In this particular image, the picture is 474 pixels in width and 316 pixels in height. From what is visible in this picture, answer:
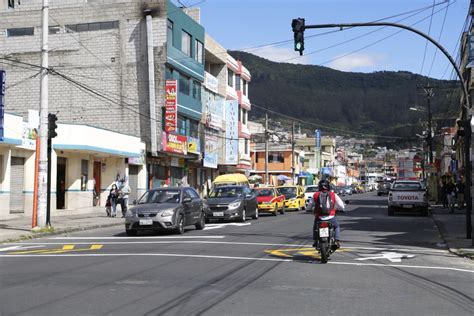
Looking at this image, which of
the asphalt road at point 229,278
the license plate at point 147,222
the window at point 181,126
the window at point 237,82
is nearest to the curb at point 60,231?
the asphalt road at point 229,278

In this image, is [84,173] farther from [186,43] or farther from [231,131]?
[231,131]

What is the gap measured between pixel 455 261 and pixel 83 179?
25041 mm

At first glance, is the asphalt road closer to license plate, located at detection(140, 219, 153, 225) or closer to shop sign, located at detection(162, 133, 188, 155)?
license plate, located at detection(140, 219, 153, 225)

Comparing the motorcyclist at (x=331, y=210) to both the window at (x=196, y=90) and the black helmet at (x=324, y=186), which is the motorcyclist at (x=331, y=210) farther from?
the window at (x=196, y=90)

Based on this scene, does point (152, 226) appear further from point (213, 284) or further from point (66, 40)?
point (66, 40)

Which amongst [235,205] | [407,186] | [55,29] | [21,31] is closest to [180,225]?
[235,205]

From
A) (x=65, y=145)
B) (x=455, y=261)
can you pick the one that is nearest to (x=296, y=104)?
(x=65, y=145)

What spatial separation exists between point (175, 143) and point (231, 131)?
49.6 ft

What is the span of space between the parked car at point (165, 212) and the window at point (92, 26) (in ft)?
80.3

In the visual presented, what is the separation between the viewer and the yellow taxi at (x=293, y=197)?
3600 centimetres

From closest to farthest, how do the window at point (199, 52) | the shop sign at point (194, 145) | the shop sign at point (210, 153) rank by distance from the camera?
the shop sign at point (194, 145) → the window at point (199, 52) → the shop sign at point (210, 153)

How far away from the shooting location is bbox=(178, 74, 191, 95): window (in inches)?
1681

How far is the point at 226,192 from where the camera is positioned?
84.1 feet

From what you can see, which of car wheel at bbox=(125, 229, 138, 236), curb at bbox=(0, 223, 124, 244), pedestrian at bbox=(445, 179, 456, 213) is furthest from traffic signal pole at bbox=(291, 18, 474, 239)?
pedestrian at bbox=(445, 179, 456, 213)
